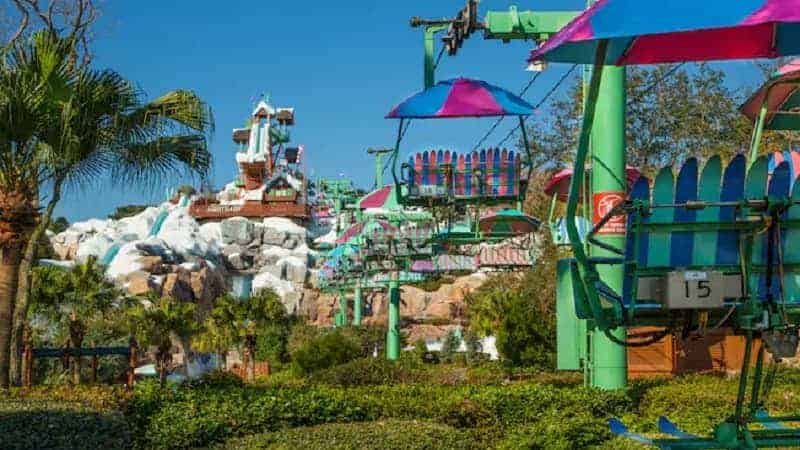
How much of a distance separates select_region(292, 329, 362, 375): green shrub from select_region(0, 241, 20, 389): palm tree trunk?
1853cm

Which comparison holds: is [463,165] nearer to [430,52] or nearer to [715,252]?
[430,52]

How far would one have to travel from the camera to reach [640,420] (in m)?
11.4

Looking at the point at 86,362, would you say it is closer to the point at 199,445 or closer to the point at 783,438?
the point at 199,445

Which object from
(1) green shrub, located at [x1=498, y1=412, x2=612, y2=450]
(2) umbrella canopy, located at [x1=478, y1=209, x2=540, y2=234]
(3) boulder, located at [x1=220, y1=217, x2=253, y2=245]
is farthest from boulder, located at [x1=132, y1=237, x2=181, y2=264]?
(1) green shrub, located at [x1=498, y1=412, x2=612, y2=450]

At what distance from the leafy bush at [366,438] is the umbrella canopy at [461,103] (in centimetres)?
400

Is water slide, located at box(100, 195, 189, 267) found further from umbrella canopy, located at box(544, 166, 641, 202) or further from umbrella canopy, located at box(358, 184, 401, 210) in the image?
umbrella canopy, located at box(544, 166, 641, 202)

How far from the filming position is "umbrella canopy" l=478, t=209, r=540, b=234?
1686 cm

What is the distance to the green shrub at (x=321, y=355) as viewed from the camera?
1212 inches

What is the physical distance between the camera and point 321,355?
3084 cm

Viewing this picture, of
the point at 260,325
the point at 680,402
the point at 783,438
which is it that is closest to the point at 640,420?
the point at 680,402

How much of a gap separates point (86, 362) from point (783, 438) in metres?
30.5

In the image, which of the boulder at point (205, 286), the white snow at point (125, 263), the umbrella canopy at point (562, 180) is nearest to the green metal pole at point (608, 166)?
the umbrella canopy at point (562, 180)

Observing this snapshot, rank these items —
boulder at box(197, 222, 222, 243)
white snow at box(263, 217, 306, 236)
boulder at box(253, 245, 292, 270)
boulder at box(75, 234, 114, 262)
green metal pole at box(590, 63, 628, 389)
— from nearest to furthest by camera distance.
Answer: green metal pole at box(590, 63, 628, 389), boulder at box(75, 234, 114, 262), boulder at box(253, 245, 292, 270), boulder at box(197, 222, 222, 243), white snow at box(263, 217, 306, 236)

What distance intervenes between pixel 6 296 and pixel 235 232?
68.4 metres
